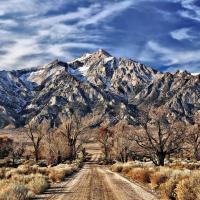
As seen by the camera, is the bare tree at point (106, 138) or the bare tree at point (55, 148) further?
the bare tree at point (106, 138)

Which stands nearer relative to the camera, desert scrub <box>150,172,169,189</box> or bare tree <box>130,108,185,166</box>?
desert scrub <box>150,172,169,189</box>

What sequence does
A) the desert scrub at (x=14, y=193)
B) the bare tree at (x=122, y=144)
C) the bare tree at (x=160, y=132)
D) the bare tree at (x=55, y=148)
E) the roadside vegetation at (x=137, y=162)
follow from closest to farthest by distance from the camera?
1. the desert scrub at (x=14, y=193)
2. the roadside vegetation at (x=137, y=162)
3. the bare tree at (x=160, y=132)
4. the bare tree at (x=55, y=148)
5. the bare tree at (x=122, y=144)

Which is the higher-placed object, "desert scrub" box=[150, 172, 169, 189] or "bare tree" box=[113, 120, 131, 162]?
"bare tree" box=[113, 120, 131, 162]

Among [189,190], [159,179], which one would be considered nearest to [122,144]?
[159,179]

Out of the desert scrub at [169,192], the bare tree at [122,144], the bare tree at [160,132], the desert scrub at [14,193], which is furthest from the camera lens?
the bare tree at [122,144]

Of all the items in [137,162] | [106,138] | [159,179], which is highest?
[106,138]

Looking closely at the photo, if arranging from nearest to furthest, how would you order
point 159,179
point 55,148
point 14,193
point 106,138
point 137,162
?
point 14,193 → point 159,179 → point 137,162 → point 55,148 → point 106,138

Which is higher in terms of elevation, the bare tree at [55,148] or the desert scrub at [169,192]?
the bare tree at [55,148]

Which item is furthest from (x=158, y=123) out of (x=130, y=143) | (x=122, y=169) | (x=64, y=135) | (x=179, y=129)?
(x=130, y=143)

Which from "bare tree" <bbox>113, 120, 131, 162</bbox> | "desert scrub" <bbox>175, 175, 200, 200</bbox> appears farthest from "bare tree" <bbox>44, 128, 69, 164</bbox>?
"desert scrub" <bbox>175, 175, 200, 200</bbox>

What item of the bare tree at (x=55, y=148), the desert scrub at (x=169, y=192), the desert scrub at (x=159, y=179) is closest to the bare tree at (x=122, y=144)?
the bare tree at (x=55, y=148)

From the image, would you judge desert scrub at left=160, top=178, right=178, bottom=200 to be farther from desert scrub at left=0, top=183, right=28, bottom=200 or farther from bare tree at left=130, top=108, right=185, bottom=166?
bare tree at left=130, top=108, right=185, bottom=166

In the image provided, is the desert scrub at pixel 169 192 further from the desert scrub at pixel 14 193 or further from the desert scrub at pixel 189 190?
the desert scrub at pixel 14 193

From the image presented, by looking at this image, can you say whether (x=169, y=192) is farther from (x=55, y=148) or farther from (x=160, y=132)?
(x=55, y=148)
